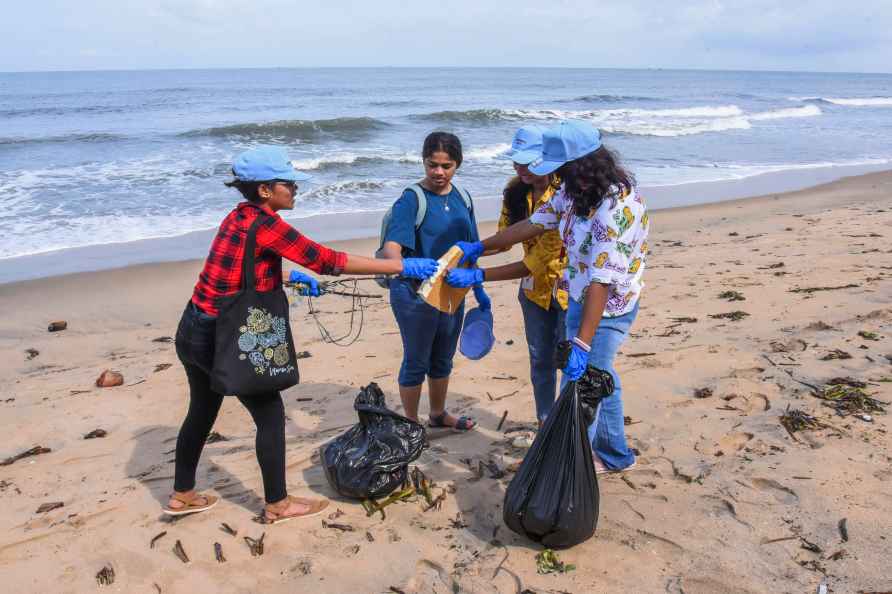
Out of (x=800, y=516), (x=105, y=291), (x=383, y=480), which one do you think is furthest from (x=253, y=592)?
(x=105, y=291)

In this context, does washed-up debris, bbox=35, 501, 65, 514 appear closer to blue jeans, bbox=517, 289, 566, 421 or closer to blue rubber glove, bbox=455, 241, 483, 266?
blue rubber glove, bbox=455, 241, 483, 266

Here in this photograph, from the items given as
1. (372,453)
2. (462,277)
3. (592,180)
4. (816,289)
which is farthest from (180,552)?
(816,289)

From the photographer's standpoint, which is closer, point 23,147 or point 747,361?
point 747,361

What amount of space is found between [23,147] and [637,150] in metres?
16.7

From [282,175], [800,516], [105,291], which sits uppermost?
[282,175]

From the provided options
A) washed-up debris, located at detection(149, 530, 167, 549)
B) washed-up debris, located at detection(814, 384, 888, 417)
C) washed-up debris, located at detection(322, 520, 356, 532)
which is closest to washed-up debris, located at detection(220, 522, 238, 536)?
washed-up debris, located at detection(149, 530, 167, 549)

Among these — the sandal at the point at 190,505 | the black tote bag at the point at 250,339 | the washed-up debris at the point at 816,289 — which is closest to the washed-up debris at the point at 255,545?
the sandal at the point at 190,505

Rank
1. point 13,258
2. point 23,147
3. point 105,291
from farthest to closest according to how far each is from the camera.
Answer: point 23,147, point 13,258, point 105,291

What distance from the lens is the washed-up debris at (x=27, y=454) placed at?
4.20 m

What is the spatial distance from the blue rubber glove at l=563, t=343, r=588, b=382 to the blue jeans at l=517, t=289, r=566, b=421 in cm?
67

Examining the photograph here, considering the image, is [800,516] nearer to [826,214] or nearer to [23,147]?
→ [826,214]

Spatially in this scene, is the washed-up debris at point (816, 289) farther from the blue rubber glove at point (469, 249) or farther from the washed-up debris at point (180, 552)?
the washed-up debris at point (180, 552)

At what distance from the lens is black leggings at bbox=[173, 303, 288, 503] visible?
3.04 metres

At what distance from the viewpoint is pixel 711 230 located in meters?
10.6
